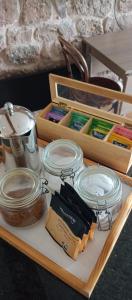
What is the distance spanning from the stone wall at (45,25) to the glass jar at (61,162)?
4.12ft

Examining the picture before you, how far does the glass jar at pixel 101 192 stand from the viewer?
1.65 feet

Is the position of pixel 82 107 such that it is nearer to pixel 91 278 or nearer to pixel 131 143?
pixel 131 143

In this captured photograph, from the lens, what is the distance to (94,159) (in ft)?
2.31

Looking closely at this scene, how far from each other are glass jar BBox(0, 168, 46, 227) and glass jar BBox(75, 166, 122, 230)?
9 centimetres

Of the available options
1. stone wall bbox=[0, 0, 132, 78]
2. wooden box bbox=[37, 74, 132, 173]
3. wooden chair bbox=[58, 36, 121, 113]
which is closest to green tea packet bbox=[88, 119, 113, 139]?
wooden box bbox=[37, 74, 132, 173]

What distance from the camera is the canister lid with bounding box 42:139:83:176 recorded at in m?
0.58

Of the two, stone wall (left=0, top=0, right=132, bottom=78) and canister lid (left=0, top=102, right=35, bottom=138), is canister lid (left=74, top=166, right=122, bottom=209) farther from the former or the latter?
stone wall (left=0, top=0, right=132, bottom=78)

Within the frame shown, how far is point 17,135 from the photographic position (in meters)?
0.55

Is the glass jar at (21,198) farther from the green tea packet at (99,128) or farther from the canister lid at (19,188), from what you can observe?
the green tea packet at (99,128)

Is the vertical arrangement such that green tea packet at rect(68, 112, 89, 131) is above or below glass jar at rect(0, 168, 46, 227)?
above

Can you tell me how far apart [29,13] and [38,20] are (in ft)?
0.25

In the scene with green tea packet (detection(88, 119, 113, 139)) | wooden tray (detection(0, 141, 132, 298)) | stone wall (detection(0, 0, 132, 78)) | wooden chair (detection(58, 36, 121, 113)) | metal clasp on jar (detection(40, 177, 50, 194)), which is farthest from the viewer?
stone wall (detection(0, 0, 132, 78))

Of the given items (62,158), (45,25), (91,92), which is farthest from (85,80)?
(62,158)

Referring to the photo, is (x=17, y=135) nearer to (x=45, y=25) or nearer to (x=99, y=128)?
(x=99, y=128)
